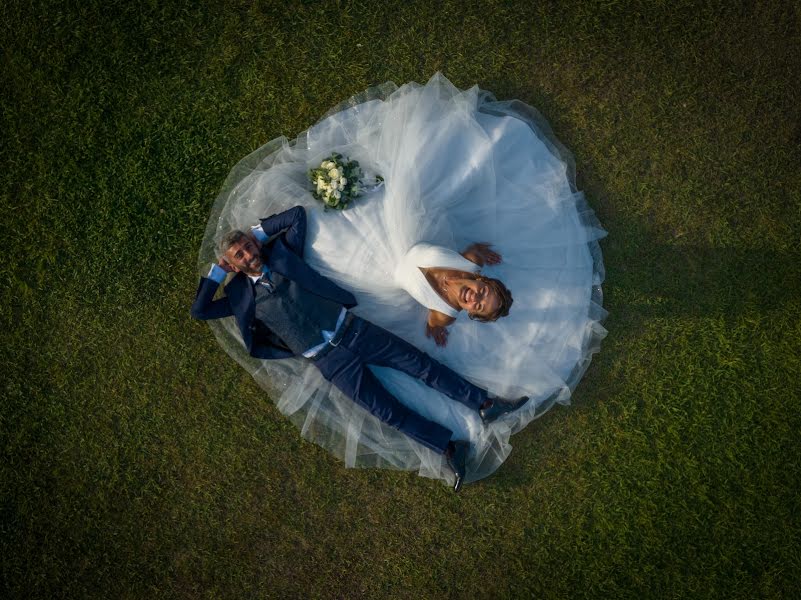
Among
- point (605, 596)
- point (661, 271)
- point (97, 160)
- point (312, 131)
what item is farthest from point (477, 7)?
point (605, 596)

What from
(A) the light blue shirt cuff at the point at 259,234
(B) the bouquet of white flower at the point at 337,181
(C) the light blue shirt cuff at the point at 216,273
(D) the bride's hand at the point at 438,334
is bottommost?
(D) the bride's hand at the point at 438,334

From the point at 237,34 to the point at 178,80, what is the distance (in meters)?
0.70

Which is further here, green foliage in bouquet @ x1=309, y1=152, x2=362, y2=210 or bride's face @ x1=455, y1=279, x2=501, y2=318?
green foliage in bouquet @ x1=309, y1=152, x2=362, y2=210

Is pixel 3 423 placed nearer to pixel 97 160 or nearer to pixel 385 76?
pixel 97 160

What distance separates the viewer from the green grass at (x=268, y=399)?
5.26 meters

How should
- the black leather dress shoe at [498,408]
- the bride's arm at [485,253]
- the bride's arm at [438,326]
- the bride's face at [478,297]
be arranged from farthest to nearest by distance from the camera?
the black leather dress shoe at [498,408]
the bride's arm at [485,253]
the bride's arm at [438,326]
the bride's face at [478,297]

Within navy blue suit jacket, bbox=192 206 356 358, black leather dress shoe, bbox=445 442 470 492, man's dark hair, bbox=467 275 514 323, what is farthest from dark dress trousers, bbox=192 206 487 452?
man's dark hair, bbox=467 275 514 323

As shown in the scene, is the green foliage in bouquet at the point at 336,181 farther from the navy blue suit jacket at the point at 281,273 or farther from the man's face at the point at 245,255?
the man's face at the point at 245,255

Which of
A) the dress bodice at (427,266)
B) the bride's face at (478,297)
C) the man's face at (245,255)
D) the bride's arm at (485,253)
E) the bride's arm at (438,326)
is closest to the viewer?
the bride's face at (478,297)

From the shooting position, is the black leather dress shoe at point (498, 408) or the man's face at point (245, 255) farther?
the black leather dress shoe at point (498, 408)

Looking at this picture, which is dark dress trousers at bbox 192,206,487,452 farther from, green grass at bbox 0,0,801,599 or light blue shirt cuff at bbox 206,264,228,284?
green grass at bbox 0,0,801,599

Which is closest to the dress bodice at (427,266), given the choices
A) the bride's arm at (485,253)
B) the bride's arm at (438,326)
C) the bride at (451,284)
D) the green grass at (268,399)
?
the bride at (451,284)

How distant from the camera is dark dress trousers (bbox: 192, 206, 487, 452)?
4379 millimetres

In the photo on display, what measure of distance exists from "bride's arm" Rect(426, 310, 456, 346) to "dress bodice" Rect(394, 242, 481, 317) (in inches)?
5.4
